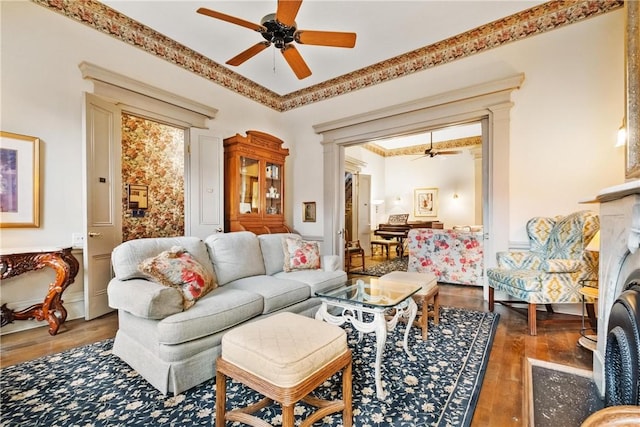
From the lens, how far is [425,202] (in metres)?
8.60

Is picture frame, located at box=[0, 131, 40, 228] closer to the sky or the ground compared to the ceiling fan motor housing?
closer to the ground

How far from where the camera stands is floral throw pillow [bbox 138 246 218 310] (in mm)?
1890

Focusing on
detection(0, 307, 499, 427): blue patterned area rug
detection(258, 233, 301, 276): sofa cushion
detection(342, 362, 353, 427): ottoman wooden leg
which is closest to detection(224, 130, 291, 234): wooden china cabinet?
detection(258, 233, 301, 276): sofa cushion

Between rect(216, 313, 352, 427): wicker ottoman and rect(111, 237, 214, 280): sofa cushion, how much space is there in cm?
114

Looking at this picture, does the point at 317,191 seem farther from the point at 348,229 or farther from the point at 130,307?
the point at 130,307

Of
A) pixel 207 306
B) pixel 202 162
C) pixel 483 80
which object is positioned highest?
pixel 483 80

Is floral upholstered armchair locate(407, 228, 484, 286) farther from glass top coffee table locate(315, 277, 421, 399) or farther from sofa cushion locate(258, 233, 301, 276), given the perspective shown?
sofa cushion locate(258, 233, 301, 276)

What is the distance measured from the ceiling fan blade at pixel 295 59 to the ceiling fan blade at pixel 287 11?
15.2 inches

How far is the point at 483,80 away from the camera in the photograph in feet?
→ 11.2

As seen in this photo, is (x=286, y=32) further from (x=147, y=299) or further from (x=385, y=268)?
(x=385, y=268)

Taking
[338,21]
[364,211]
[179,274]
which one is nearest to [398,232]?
[364,211]

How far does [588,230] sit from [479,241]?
5.36 feet

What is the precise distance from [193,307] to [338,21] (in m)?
3.27

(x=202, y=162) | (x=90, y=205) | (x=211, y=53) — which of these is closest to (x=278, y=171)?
(x=202, y=162)
